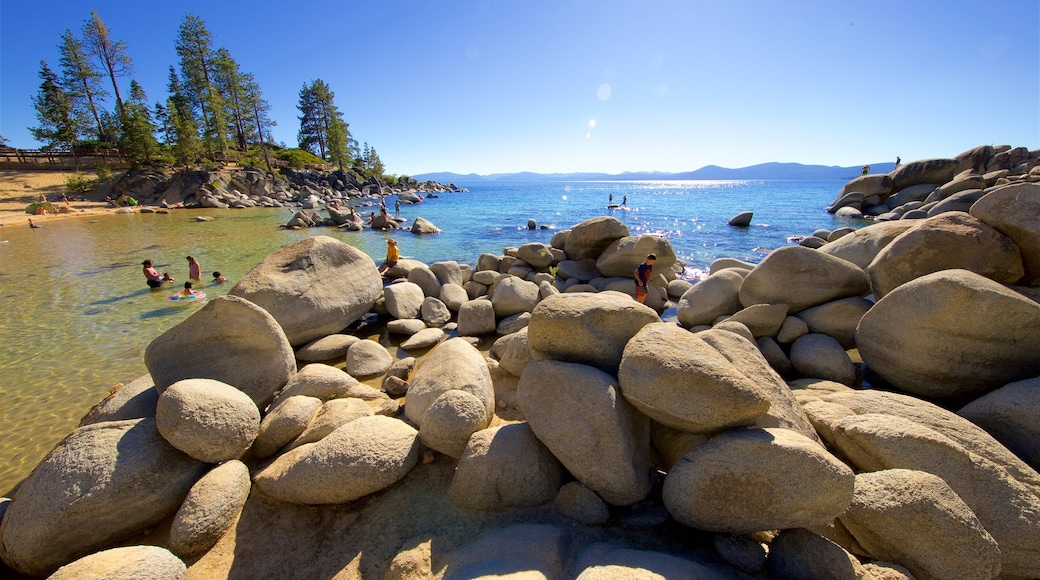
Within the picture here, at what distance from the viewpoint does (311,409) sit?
4410 millimetres

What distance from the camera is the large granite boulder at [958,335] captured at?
4.44 m

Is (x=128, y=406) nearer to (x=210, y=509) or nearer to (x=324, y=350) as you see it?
(x=210, y=509)

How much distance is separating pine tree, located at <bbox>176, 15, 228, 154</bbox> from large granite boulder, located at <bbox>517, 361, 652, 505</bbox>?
66863 millimetres

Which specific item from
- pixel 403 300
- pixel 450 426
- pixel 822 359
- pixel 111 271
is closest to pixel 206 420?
pixel 450 426

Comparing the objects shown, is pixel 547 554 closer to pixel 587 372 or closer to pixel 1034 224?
pixel 587 372

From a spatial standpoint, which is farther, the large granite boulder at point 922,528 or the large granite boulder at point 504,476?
the large granite boulder at point 504,476

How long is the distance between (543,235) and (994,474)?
23.3 metres

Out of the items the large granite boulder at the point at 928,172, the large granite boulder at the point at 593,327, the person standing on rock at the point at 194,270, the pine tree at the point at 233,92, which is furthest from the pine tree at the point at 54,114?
the large granite boulder at the point at 928,172

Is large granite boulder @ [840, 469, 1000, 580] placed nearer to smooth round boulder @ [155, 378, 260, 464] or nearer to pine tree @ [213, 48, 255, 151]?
smooth round boulder @ [155, 378, 260, 464]

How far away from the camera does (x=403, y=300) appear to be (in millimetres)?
8938

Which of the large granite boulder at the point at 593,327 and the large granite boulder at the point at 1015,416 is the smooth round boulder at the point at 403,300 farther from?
the large granite boulder at the point at 1015,416

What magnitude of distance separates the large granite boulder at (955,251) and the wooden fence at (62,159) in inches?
2579

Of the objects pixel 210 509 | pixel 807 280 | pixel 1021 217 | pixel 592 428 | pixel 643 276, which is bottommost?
pixel 210 509

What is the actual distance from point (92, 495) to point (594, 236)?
10719 mm
